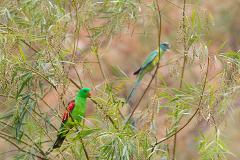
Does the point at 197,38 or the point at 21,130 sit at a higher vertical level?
the point at 197,38

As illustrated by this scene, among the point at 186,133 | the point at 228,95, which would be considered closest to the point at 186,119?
the point at 228,95

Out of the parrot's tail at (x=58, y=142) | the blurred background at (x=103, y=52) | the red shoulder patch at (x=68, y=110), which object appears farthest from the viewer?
the parrot's tail at (x=58, y=142)

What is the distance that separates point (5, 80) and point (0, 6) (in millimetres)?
938

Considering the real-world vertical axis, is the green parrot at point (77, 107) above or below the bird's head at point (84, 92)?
below

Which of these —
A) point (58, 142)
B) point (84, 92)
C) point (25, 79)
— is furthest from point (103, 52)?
point (25, 79)

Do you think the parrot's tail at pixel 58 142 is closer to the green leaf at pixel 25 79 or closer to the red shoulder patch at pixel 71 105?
the red shoulder patch at pixel 71 105

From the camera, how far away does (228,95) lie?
358 centimetres

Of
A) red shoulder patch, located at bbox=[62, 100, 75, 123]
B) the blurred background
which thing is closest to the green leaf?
the blurred background

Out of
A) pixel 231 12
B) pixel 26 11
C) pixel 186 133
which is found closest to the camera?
pixel 26 11

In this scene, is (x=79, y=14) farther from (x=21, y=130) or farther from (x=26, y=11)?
(x=21, y=130)

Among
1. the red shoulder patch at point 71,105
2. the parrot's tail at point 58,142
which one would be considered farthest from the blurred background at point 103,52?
the parrot's tail at point 58,142

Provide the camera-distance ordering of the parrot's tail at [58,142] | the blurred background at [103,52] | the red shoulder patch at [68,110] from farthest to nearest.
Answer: the parrot's tail at [58,142]
the red shoulder patch at [68,110]
the blurred background at [103,52]

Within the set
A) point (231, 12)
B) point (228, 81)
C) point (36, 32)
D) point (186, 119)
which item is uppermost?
point (36, 32)

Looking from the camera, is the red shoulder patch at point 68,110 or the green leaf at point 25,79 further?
the red shoulder patch at point 68,110
